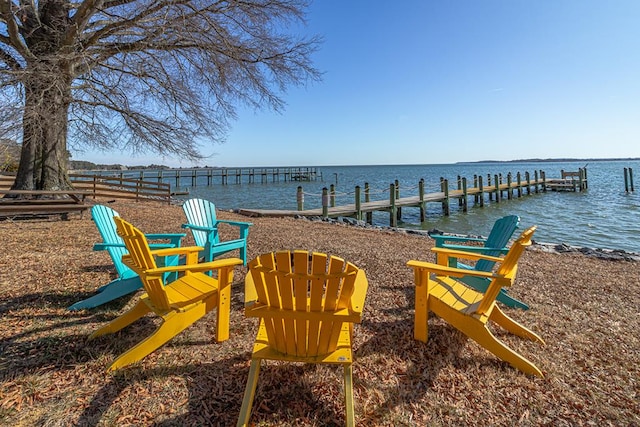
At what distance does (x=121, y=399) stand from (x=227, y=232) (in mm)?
5416

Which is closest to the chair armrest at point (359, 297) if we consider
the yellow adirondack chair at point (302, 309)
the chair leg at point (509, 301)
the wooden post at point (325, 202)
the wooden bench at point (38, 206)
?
the yellow adirondack chair at point (302, 309)

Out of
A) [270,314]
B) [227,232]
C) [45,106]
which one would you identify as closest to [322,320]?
[270,314]

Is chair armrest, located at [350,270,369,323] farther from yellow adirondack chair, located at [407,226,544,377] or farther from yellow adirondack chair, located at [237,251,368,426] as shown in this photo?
yellow adirondack chair, located at [407,226,544,377]

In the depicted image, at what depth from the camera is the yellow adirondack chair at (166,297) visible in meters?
2.11

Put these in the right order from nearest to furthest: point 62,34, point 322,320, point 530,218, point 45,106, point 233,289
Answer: point 322,320 → point 233,289 → point 45,106 → point 62,34 → point 530,218

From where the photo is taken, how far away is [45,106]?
242 inches

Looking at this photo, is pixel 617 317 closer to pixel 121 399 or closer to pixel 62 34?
pixel 121 399

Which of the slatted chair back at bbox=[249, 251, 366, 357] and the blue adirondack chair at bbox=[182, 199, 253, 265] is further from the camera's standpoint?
the blue adirondack chair at bbox=[182, 199, 253, 265]

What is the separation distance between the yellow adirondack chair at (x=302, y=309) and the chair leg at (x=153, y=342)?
26.0 inches

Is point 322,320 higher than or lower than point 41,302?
higher

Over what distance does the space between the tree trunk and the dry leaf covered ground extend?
408cm

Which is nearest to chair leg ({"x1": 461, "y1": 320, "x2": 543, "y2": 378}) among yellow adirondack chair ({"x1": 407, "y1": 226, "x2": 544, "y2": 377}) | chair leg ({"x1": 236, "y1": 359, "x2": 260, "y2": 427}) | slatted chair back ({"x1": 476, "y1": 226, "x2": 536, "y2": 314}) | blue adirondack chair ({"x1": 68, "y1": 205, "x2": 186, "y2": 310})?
yellow adirondack chair ({"x1": 407, "y1": 226, "x2": 544, "y2": 377})

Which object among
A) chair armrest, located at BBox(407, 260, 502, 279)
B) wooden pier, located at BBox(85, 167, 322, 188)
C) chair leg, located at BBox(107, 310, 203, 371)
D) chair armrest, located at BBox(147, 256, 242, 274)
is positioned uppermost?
wooden pier, located at BBox(85, 167, 322, 188)

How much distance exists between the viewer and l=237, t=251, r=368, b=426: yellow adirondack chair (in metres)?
1.65
